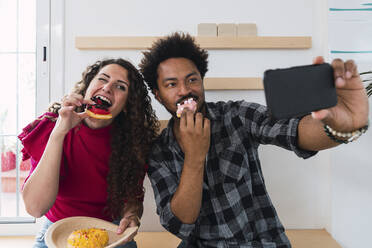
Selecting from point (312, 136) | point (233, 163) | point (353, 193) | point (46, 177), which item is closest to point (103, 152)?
point (46, 177)

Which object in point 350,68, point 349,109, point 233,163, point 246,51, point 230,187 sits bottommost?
point 230,187

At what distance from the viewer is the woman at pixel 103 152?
1.22 m

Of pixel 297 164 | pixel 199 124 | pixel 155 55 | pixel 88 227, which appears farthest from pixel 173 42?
pixel 297 164

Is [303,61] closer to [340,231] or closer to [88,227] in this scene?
[340,231]

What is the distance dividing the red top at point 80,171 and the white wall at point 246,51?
439 millimetres

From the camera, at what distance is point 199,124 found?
104 centimetres

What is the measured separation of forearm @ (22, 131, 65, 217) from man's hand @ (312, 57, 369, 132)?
0.96 metres

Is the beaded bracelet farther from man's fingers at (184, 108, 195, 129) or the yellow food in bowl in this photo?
the yellow food in bowl

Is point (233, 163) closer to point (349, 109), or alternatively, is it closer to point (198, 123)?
point (198, 123)

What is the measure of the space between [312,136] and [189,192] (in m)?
0.50

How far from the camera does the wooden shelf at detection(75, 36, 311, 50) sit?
1587mm

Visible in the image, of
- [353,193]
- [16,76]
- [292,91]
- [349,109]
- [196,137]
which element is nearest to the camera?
[292,91]

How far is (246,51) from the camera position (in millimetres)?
1635

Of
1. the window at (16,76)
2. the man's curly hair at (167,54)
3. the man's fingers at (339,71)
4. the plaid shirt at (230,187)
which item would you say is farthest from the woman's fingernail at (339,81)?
the window at (16,76)
